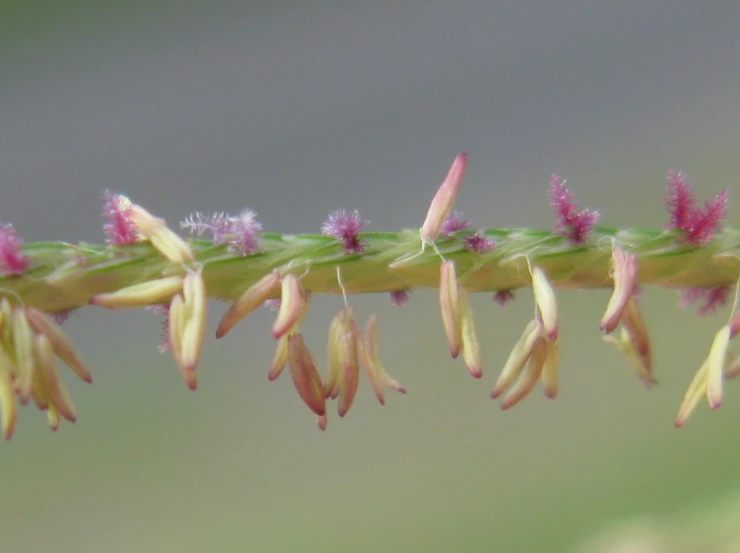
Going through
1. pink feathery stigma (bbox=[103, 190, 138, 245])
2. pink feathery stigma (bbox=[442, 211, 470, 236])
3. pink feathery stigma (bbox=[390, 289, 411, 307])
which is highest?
pink feathery stigma (bbox=[103, 190, 138, 245])

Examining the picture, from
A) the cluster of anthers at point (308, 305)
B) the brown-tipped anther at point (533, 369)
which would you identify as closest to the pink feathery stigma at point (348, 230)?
the cluster of anthers at point (308, 305)

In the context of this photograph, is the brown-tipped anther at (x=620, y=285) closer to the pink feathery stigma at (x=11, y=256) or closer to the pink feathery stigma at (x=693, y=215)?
the pink feathery stigma at (x=693, y=215)

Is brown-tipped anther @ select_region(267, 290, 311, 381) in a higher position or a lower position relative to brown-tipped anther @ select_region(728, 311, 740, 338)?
higher

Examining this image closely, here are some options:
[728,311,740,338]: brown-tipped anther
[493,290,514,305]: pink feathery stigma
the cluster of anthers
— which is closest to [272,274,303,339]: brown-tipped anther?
the cluster of anthers

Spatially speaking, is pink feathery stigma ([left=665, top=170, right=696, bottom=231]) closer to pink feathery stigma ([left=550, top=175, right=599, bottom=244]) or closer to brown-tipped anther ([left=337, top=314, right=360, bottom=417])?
pink feathery stigma ([left=550, top=175, right=599, bottom=244])

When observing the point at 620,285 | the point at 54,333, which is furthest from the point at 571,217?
the point at 54,333
